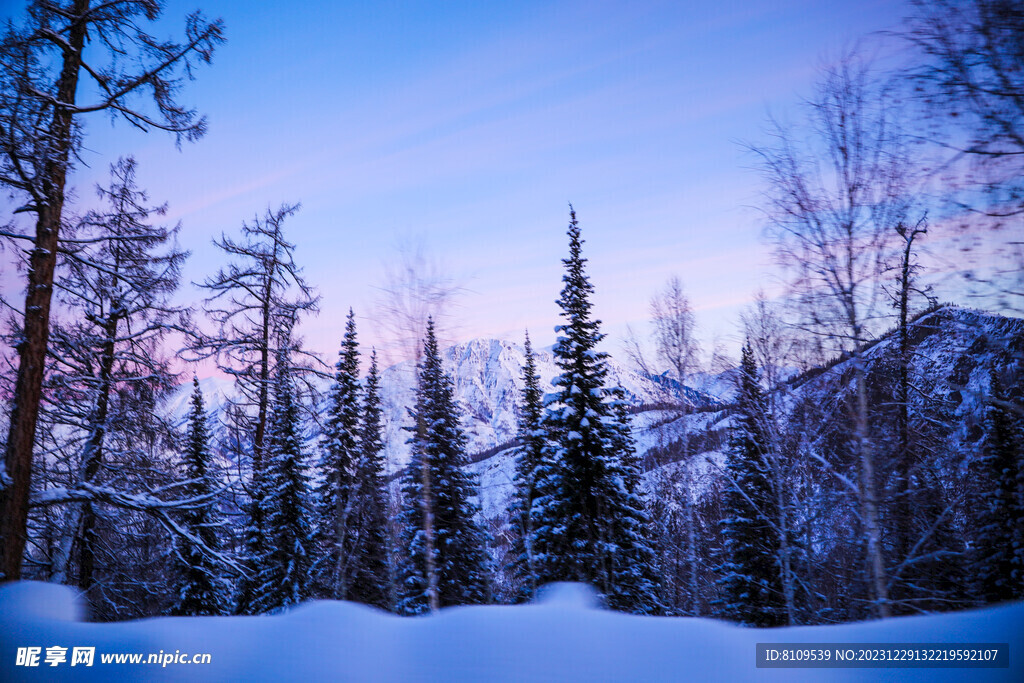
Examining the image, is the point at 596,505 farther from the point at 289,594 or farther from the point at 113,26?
the point at 113,26

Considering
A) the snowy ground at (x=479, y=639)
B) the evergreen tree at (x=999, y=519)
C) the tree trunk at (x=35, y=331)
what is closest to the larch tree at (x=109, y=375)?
the tree trunk at (x=35, y=331)

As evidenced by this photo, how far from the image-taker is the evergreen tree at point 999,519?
966 centimetres

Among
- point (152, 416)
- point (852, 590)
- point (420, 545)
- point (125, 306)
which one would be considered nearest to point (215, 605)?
point (420, 545)

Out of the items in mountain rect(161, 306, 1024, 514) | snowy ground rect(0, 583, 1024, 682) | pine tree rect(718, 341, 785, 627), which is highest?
mountain rect(161, 306, 1024, 514)

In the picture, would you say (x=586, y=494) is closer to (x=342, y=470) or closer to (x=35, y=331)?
(x=342, y=470)

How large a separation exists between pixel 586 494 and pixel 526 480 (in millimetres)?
3800

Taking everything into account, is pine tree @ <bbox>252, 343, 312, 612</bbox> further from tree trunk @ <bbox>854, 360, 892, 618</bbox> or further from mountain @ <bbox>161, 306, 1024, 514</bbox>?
tree trunk @ <bbox>854, 360, 892, 618</bbox>

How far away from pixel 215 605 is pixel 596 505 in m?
15.0

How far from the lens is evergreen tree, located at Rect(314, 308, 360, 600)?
51.4ft

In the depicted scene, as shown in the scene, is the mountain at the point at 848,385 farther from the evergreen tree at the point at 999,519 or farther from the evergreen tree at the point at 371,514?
the evergreen tree at the point at 371,514

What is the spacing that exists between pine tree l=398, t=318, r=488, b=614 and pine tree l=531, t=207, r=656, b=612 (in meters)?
3.39

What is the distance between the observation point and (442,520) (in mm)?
17094

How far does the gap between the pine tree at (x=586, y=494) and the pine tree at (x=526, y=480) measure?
2.09ft

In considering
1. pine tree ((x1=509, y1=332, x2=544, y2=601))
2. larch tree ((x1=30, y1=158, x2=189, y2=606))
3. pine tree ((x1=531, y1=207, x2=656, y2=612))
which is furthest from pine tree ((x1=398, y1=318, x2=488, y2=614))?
larch tree ((x1=30, y1=158, x2=189, y2=606))
